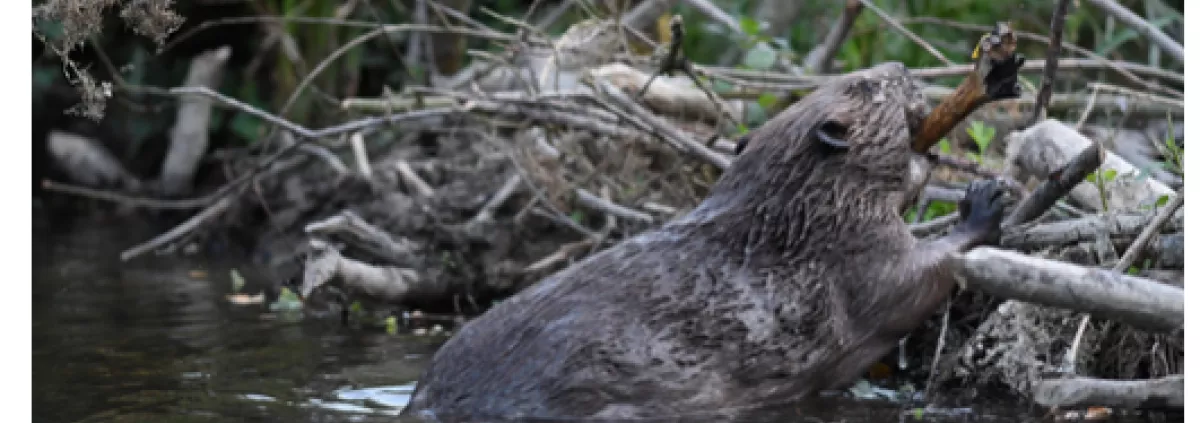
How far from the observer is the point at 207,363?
4609mm

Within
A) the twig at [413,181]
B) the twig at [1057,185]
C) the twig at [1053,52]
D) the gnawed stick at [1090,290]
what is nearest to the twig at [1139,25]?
the twig at [1053,52]

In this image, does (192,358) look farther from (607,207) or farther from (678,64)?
(678,64)

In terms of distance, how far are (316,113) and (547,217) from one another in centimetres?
287

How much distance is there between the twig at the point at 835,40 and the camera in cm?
571

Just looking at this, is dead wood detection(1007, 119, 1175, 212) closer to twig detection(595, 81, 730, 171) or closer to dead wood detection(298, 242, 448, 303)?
twig detection(595, 81, 730, 171)

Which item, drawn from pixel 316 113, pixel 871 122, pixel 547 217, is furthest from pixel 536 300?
pixel 316 113

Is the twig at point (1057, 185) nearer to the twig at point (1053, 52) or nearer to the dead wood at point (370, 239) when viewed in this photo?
the twig at point (1053, 52)

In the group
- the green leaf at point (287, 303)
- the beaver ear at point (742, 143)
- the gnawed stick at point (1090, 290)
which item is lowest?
the green leaf at point (287, 303)

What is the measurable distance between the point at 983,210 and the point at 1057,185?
0.70 feet

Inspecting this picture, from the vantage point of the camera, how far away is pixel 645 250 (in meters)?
3.92

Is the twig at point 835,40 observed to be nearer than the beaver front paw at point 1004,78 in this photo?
No

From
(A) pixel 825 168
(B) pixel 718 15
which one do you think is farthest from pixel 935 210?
(B) pixel 718 15

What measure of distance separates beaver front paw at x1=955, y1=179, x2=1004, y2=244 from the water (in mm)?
479

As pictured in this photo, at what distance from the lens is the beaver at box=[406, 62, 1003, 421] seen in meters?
3.64
